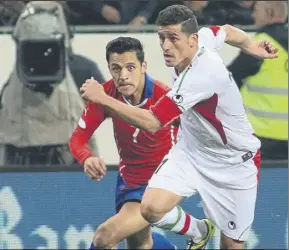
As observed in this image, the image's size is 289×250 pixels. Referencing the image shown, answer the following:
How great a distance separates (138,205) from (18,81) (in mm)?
1470

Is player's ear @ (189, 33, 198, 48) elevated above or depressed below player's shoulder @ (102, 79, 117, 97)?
above

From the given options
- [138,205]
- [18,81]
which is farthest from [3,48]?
[138,205]

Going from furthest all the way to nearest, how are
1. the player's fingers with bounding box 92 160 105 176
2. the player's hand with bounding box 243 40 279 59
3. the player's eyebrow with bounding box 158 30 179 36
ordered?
1. the player's hand with bounding box 243 40 279 59
2. the player's fingers with bounding box 92 160 105 176
3. the player's eyebrow with bounding box 158 30 179 36

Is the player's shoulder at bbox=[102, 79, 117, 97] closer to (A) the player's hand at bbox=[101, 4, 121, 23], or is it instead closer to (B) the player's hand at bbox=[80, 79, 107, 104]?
(B) the player's hand at bbox=[80, 79, 107, 104]

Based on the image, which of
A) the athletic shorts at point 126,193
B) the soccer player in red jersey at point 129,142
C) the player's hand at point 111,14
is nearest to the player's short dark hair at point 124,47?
the soccer player in red jersey at point 129,142

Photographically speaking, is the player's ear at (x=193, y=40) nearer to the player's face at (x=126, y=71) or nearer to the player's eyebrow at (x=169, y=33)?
the player's eyebrow at (x=169, y=33)

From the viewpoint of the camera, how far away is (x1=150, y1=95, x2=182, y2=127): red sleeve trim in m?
6.09

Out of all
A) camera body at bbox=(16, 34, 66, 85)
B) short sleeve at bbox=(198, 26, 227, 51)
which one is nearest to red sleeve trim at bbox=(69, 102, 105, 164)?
short sleeve at bbox=(198, 26, 227, 51)

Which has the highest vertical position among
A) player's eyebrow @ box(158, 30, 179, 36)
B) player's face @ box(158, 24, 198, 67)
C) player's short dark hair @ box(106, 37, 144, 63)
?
player's eyebrow @ box(158, 30, 179, 36)

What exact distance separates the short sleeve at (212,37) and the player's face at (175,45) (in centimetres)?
46

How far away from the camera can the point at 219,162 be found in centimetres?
668

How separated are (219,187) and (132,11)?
169 centimetres

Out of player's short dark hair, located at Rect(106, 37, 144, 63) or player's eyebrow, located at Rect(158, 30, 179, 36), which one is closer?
player's eyebrow, located at Rect(158, 30, 179, 36)

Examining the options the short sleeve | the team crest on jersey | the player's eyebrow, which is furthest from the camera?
the short sleeve
